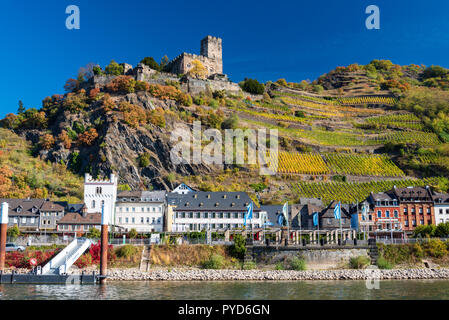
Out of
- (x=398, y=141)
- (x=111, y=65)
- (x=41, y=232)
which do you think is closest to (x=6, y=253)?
(x=41, y=232)

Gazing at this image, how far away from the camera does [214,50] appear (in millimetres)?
135125

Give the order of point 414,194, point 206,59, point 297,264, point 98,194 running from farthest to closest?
point 206,59, point 414,194, point 98,194, point 297,264

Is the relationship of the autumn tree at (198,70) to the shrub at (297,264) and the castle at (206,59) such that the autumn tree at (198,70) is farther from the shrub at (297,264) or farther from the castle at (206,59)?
the shrub at (297,264)

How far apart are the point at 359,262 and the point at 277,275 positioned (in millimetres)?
9274

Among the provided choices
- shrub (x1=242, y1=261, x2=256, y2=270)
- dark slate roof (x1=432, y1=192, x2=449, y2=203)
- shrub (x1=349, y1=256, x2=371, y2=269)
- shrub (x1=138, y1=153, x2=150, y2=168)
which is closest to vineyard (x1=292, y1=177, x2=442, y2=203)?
dark slate roof (x1=432, y1=192, x2=449, y2=203)

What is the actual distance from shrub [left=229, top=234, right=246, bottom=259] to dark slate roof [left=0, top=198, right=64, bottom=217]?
27.8m

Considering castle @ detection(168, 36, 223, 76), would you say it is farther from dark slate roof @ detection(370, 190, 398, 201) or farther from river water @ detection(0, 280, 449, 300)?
river water @ detection(0, 280, 449, 300)

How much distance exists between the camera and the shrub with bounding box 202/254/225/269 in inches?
1816

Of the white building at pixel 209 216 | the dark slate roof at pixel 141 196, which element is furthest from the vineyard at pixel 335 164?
the dark slate roof at pixel 141 196

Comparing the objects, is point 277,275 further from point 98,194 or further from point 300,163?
point 300,163

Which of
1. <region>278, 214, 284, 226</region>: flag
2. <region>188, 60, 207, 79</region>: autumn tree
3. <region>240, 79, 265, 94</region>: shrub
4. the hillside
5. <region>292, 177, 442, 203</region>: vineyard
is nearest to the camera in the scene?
<region>278, 214, 284, 226</region>: flag

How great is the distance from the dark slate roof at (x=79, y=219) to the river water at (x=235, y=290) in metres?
20.4

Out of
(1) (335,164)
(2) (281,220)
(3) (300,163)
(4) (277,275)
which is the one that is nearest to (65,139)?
(2) (281,220)

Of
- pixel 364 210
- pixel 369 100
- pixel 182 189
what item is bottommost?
pixel 364 210
